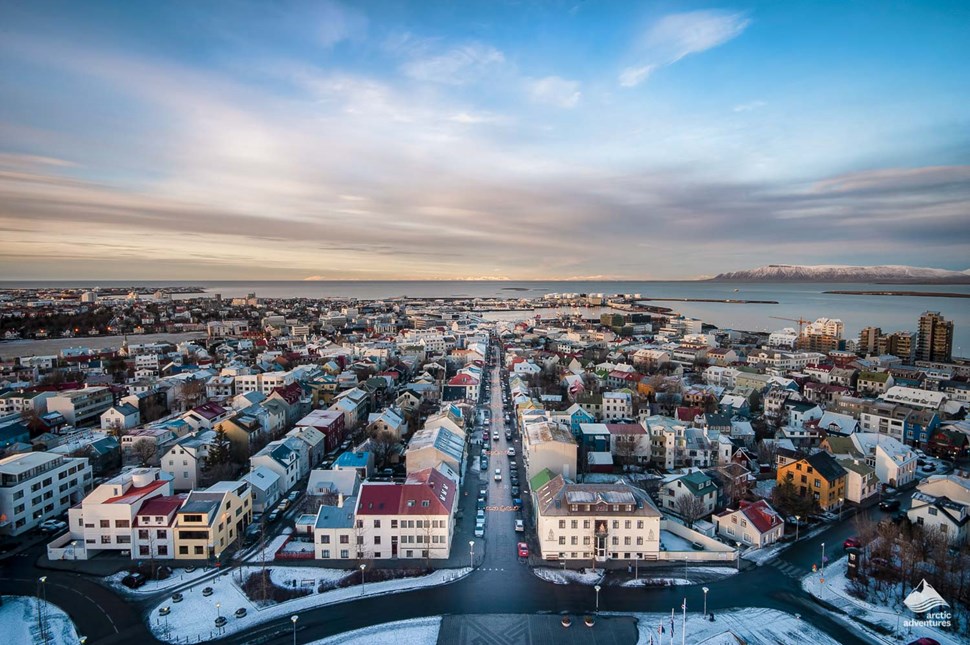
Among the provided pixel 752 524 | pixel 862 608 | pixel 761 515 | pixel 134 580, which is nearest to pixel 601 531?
pixel 752 524

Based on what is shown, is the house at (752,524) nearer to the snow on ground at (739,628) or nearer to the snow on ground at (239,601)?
the snow on ground at (739,628)

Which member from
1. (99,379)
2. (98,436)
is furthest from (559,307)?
(98,436)

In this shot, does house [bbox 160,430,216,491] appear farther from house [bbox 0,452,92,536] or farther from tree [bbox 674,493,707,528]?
tree [bbox 674,493,707,528]

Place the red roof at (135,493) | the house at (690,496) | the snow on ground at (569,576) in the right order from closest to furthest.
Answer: the snow on ground at (569,576)
the red roof at (135,493)
the house at (690,496)

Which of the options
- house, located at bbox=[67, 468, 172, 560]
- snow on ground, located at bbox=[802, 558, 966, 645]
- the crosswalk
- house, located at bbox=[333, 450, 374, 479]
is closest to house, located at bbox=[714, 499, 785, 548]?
the crosswalk

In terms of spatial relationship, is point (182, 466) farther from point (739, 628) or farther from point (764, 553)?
point (764, 553)

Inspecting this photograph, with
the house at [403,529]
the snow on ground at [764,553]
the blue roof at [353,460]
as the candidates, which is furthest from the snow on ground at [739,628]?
the blue roof at [353,460]
